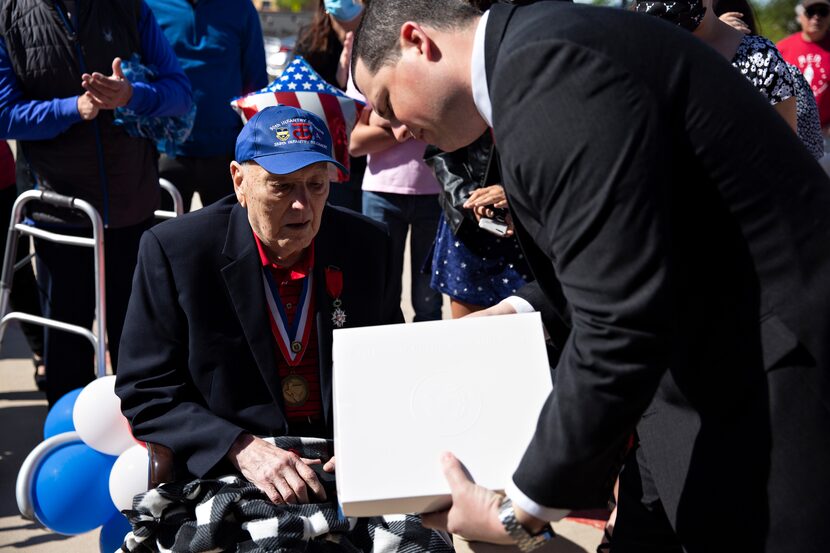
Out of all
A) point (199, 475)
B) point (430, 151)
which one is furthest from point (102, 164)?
point (199, 475)

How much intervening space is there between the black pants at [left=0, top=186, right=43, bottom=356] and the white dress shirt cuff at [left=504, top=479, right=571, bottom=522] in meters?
3.76

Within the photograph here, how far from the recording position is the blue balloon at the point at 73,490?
9.07 ft

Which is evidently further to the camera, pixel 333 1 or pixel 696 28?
pixel 333 1

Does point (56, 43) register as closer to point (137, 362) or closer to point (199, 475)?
point (137, 362)

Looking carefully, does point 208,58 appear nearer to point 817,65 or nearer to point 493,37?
point 493,37

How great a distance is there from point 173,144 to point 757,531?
10.4 ft

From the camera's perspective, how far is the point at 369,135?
406cm

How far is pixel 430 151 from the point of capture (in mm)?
3553

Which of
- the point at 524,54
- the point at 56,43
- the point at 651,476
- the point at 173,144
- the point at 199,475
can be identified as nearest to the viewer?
the point at 524,54

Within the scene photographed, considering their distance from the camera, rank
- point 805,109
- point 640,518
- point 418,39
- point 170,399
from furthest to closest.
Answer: point 805,109, point 170,399, point 640,518, point 418,39

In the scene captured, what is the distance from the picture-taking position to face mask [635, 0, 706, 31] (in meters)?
2.72

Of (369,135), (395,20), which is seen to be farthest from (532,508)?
(369,135)

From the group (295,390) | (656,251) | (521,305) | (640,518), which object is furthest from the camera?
(295,390)

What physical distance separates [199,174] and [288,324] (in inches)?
89.0
